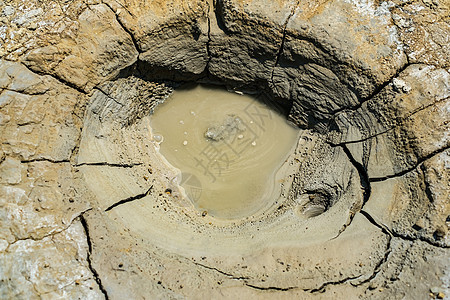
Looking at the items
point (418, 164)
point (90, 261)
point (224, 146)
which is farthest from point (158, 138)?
point (418, 164)

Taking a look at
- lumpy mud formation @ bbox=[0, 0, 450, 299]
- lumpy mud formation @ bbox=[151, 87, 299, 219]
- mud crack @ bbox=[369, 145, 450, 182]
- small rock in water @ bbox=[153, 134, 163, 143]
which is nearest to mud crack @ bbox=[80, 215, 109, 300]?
lumpy mud formation @ bbox=[0, 0, 450, 299]

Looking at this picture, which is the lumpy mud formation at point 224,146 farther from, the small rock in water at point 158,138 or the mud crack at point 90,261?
the mud crack at point 90,261

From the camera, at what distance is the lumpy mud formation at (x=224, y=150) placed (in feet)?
10.1

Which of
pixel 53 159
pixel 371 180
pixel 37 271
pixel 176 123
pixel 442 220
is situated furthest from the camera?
pixel 176 123

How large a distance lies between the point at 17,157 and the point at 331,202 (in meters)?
2.66

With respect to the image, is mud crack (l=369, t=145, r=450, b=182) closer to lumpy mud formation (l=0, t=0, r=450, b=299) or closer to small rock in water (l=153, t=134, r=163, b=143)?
lumpy mud formation (l=0, t=0, r=450, b=299)

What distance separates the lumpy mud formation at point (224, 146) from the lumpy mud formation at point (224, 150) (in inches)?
0.6

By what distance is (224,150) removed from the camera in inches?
167

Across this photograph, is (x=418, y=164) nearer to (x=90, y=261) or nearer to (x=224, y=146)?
(x=224, y=146)

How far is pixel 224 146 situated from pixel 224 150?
4 centimetres

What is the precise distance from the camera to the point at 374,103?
3.67 meters

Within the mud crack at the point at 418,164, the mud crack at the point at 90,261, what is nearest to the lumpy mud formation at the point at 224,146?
the mud crack at the point at 418,164

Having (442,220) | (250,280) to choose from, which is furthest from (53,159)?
(442,220)

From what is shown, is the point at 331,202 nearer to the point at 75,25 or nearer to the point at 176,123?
the point at 176,123
